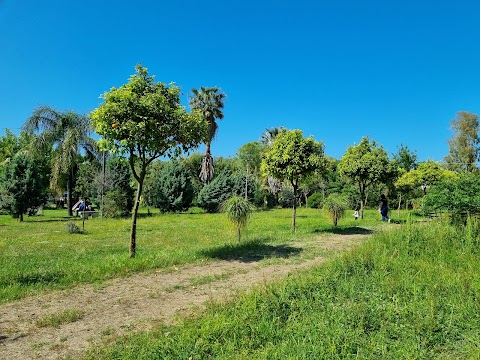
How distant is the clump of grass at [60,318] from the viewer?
16.2 feet

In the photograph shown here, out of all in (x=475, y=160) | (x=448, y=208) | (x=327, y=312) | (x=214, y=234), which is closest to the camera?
(x=327, y=312)

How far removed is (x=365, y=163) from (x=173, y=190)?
19.5 metres

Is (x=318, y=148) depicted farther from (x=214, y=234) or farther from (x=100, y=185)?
(x=100, y=185)

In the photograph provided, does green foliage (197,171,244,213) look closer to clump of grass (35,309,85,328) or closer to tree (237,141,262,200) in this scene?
tree (237,141,262,200)

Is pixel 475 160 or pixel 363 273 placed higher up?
pixel 475 160

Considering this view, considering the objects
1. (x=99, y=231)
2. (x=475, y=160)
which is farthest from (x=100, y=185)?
(x=475, y=160)

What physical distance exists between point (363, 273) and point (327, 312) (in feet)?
7.00

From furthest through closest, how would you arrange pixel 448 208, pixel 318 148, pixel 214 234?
pixel 214 234 → pixel 318 148 → pixel 448 208

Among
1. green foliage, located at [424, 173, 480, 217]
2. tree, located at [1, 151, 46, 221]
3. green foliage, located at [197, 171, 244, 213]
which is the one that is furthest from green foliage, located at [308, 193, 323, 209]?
green foliage, located at [424, 173, 480, 217]

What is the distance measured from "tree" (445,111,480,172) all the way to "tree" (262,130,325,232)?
4893 centimetres

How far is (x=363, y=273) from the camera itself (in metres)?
6.69

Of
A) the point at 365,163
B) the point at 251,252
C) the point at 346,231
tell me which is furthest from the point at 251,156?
the point at 251,252

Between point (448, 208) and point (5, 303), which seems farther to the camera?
point (448, 208)

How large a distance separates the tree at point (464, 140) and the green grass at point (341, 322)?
2194 inches
